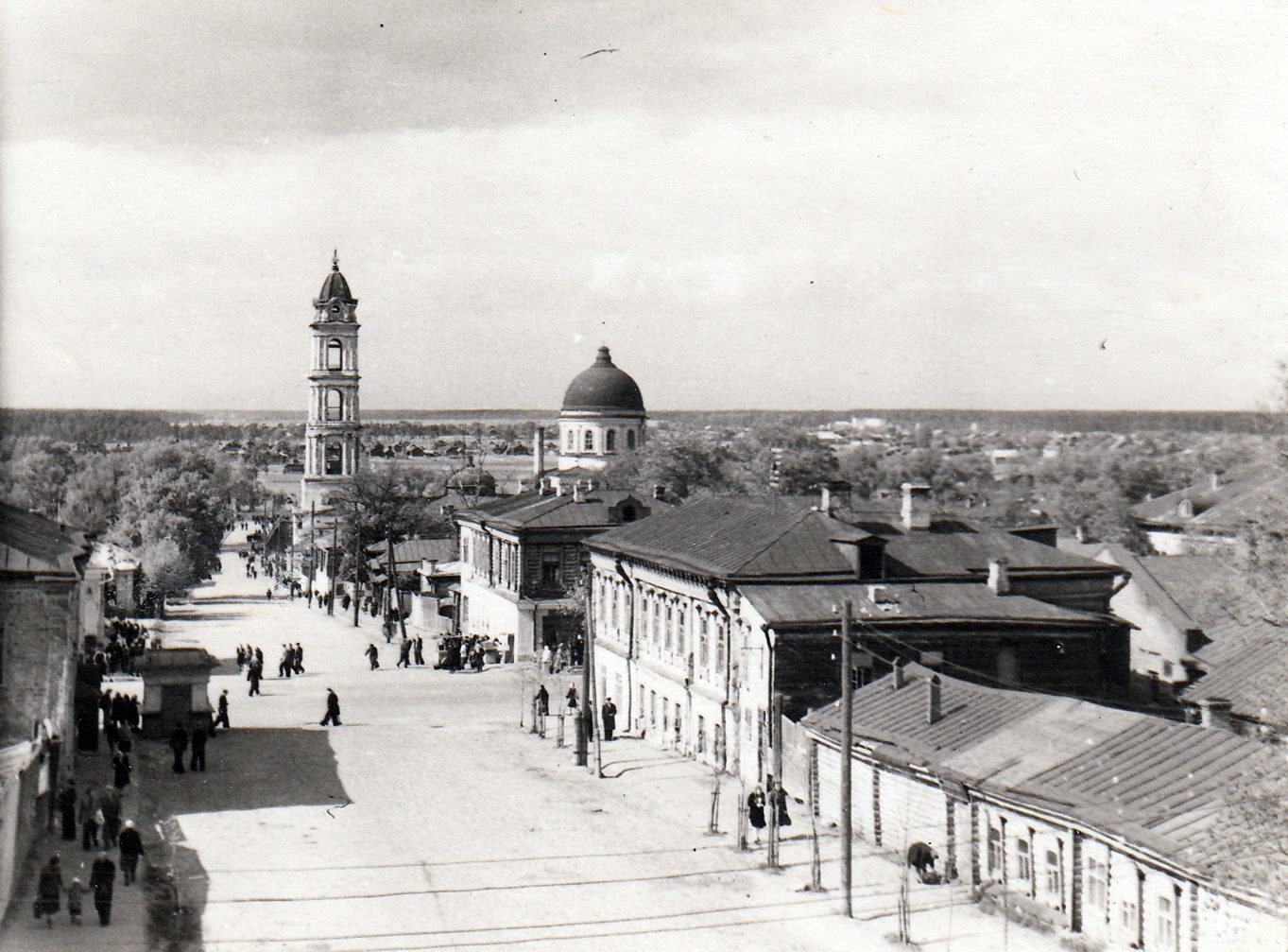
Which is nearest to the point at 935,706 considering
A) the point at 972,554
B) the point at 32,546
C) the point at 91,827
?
the point at 972,554

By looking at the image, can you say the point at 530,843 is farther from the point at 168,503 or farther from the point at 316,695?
the point at 168,503

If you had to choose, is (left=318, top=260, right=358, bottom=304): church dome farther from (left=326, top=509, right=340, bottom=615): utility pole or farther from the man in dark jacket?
the man in dark jacket

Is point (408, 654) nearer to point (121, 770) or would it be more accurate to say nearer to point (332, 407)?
point (121, 770)

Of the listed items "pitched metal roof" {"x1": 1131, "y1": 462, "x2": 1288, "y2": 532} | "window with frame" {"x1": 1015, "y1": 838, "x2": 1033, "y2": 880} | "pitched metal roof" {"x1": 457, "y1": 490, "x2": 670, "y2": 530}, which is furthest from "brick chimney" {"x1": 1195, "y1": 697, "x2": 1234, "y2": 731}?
"pitched metal roof" {"x1": 457, "y1": 490, "x2": 670, "y2": 530}

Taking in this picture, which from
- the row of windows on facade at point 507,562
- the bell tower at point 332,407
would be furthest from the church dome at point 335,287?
the row of windows on facade at point 507,562

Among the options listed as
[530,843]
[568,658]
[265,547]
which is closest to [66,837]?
[530,843]
